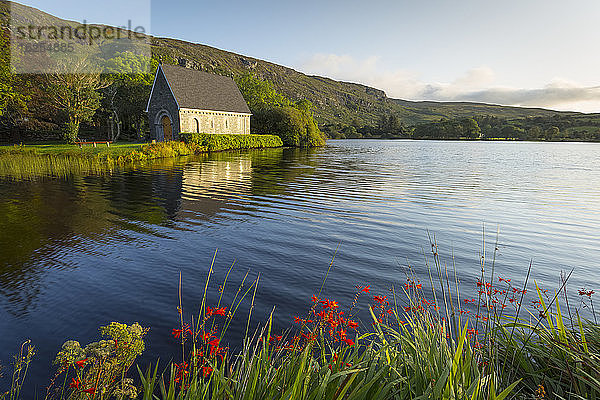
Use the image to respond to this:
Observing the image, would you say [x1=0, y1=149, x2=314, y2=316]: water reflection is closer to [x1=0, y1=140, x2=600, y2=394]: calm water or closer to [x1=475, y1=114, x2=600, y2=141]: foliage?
[x1=0, y1=140, x2=600, y2=394]: calm water

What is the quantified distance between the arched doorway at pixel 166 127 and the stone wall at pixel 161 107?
0.43m

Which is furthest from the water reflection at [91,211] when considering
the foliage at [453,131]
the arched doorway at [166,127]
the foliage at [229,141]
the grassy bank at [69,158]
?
the foliage at [453,131]

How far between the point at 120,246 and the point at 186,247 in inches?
65.4

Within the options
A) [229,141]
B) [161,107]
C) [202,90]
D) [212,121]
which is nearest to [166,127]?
[161,107]

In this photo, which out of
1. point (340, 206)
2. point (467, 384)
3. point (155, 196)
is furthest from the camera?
point (155, 196)

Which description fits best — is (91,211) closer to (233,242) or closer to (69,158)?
(233,242)

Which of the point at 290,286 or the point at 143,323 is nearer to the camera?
the point at 143,323

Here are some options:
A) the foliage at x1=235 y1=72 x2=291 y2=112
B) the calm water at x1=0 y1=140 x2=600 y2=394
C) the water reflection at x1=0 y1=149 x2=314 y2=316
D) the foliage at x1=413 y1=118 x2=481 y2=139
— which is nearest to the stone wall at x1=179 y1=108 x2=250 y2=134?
the foliage at x1=235 y1=72 x2=291 y2=112

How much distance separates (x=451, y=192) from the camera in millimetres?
16609

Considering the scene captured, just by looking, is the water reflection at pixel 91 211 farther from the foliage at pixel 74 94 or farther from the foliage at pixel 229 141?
the foliage at pixel 229 141

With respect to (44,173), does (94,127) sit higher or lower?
higher

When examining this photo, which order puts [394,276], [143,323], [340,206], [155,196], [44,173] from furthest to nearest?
[44,173] → [155,196] → [340,206] → [394,276] → [143,323]

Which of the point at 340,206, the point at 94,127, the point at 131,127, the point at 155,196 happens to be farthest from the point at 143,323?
the point at 131,127

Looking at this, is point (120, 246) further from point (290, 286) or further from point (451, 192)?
point (451, 192)
